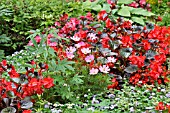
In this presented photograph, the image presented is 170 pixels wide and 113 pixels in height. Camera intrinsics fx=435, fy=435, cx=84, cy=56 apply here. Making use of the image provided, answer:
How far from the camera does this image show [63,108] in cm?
411

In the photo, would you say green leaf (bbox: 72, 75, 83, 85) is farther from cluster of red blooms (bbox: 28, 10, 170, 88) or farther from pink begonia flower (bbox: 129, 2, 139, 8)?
pink begonia flower (bbox: 129, 2, 139, 8)

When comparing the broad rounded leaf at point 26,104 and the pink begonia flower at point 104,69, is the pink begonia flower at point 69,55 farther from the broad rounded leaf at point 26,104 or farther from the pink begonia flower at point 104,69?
the broad rounded leaf at point 26,104

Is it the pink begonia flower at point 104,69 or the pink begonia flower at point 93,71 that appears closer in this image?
the pink begonia flower at point 93,71

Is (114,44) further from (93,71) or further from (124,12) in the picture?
(124,12)

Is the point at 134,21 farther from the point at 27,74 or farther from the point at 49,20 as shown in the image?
the point at 27,74

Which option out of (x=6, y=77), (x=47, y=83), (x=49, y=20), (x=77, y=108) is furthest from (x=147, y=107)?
(x=49, y=20)

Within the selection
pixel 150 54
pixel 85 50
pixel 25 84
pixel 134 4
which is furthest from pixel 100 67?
pixel 134 4

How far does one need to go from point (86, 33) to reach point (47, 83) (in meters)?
1.43

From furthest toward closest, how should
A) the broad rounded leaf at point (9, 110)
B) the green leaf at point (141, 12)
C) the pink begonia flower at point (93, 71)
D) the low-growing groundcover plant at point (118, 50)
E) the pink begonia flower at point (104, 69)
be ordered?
the green leaf at point (141, 12) → the low-growing groundcover plant at point (118, 50) → the pink begonia flower at point (104, 69) → the pink begonia flower at point (93, 71) → the broad rounded leaf at point (9, 110)

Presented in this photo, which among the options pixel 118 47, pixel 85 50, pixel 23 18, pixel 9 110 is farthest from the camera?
pixel 23 18

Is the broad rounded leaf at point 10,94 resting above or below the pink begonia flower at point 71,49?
below

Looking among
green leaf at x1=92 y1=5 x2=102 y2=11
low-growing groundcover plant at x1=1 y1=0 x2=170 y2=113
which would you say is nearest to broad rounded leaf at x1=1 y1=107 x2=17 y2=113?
low-growing groundcover plant at x1=1 y1=0 x2=170 y2=113

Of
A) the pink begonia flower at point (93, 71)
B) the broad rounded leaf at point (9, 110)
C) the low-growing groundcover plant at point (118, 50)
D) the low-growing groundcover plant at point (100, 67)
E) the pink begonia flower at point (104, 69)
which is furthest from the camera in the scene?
the low-growing groundcover plant at point (118, 50)

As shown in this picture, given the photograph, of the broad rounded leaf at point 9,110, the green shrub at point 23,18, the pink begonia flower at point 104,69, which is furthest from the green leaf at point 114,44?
the green shrub at point 23,18
